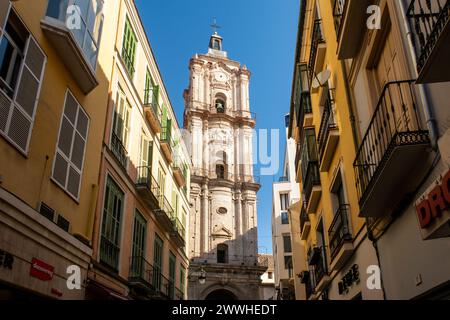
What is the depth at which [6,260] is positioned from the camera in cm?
714

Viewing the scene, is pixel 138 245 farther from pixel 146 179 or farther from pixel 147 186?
pixel 146 179

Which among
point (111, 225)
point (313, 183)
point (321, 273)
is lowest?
point (321, 273)

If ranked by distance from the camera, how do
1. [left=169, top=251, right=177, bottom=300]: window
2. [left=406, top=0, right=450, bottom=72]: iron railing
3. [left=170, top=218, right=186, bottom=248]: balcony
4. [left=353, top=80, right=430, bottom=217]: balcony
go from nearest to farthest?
1. [left=406, top=0, right=450, bottom=72]: iron railing
2. [left=353, top=80, right=430, bottom=217]: balcony
3. [left=169, top=251, right=177, bottom=300]: window
4. [left=170, top=218, right=186, bottom=248]: balcony

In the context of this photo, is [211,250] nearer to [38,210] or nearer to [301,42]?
[301,42]

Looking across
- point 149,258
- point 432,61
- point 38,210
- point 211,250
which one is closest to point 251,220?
point 211,250

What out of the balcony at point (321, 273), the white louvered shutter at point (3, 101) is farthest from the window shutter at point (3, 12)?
the balcony at point (321, 273)

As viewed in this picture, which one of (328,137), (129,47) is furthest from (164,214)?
(328,137)

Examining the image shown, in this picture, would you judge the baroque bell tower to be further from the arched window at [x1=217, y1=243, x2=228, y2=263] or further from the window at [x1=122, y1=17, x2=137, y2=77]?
the window at [x1=122, y1=17, x2=137, y2=77]

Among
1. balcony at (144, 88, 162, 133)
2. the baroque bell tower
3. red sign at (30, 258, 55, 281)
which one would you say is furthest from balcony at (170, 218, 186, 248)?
the baroque bell tower

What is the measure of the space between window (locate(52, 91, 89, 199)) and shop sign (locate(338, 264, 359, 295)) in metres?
6.46

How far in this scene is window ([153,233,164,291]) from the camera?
1700cm

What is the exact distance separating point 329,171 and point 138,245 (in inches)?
280

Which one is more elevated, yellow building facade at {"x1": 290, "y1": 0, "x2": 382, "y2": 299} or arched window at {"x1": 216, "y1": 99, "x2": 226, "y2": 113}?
arched window at {"x1": 216, "y1": 99, "x2": 226, "y2": 113}

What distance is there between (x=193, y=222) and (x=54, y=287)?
1328 inches
